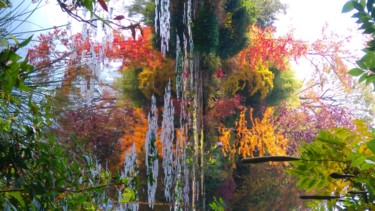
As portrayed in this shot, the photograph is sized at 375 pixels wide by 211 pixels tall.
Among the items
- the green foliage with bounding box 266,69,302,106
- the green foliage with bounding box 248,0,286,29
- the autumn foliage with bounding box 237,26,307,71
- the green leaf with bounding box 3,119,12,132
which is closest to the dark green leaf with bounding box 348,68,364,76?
the green leaf with bounding box 3,119,12,132

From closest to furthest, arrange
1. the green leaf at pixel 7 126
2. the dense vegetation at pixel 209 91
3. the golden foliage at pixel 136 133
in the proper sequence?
the green leaf at pixel 7 126, the dense vegetation at pixel 209 91, the golden foliage at pixel 136 133

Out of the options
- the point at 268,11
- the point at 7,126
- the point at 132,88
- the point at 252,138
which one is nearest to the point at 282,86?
the point at 252,138

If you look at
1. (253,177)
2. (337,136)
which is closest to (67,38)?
(253,177)

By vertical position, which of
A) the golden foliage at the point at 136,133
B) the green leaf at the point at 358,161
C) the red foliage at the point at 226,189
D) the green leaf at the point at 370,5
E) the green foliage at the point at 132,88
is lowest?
the green leaf at the point at 358,161

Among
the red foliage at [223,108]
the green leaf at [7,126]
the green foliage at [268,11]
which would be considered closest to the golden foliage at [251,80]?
the red foliage at [223,108]

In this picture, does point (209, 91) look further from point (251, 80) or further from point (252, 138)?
point (252, 138)

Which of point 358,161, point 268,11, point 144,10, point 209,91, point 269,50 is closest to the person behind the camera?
point 358,161

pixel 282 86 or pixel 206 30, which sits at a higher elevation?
pixel 206 30

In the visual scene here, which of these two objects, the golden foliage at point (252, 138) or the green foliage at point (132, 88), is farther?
the golden foliage at point (252, 138)

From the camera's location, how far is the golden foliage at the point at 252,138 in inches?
136

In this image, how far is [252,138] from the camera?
356 cm

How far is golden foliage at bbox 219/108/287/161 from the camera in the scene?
11.3 ft

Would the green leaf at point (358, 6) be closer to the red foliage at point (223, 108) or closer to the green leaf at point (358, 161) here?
the green leaf at point (358, 161)

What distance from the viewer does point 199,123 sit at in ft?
10.7
